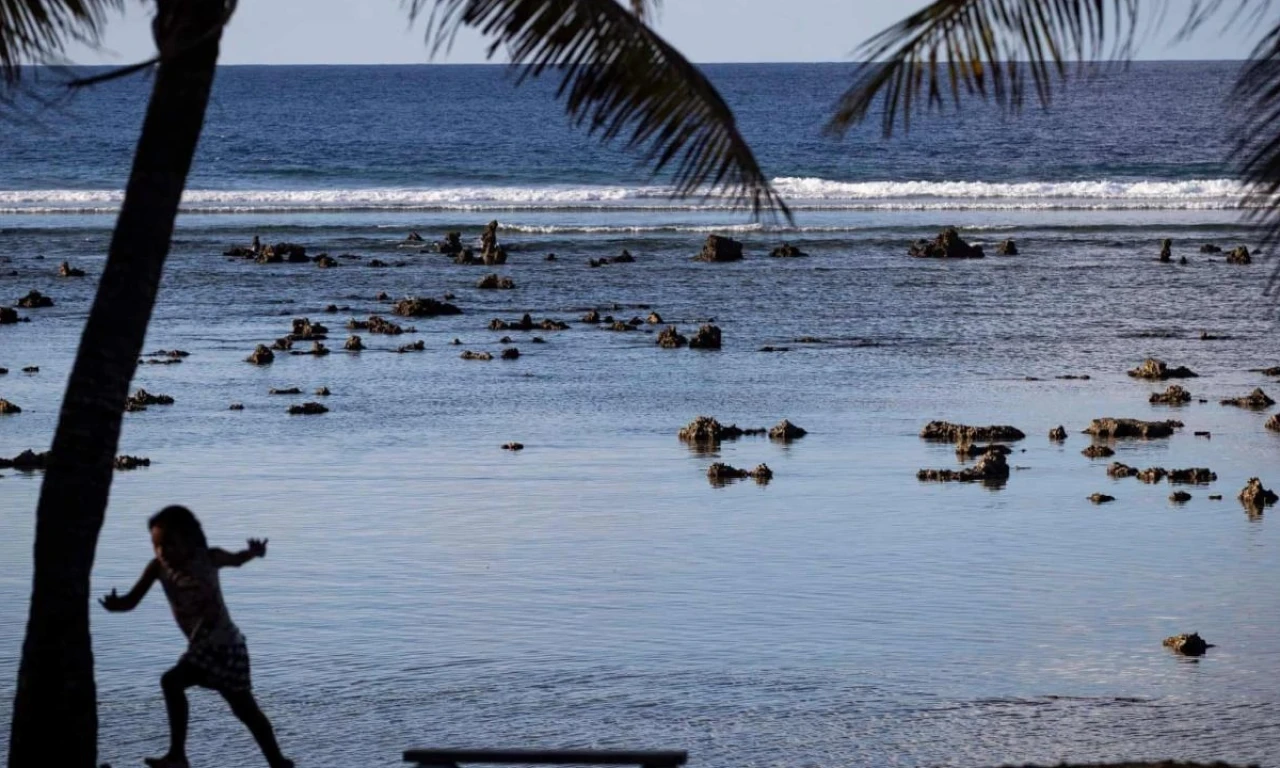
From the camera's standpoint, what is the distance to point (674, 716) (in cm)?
995

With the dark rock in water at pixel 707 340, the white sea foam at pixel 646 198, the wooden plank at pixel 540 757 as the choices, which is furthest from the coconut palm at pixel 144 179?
the white sea foam at pixel 646 198

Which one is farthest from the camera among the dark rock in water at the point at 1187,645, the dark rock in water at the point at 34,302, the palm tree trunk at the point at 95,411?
the dark rock in water at the point at 34,302

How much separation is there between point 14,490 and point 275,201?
46.0 meters

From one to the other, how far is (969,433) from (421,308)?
44.2 feet

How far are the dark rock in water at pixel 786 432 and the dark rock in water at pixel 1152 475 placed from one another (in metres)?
3.28

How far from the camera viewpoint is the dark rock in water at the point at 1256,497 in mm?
14670

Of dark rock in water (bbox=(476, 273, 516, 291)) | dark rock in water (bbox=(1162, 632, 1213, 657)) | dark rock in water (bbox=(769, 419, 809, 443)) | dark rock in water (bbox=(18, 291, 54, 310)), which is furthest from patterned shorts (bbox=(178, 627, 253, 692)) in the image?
dark rock in water (bbox=(476, 273, 516, 291))

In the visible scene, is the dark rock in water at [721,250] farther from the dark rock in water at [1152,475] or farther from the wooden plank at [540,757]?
the wooden plank at [540,757]

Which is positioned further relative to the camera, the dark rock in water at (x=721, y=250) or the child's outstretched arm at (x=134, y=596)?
the dark rock in water at (x=721, y=250)

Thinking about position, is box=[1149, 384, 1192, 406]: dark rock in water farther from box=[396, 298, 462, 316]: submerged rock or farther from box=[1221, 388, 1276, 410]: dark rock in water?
box=[396, 298, 462, 316]: submerged rock

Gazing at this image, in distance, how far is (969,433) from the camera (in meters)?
17.6

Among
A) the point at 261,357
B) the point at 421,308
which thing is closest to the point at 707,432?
the point at 261,357

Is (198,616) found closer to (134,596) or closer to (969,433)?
(134,596)

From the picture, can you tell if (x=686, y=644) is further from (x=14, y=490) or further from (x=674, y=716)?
(x=14, y=490)
